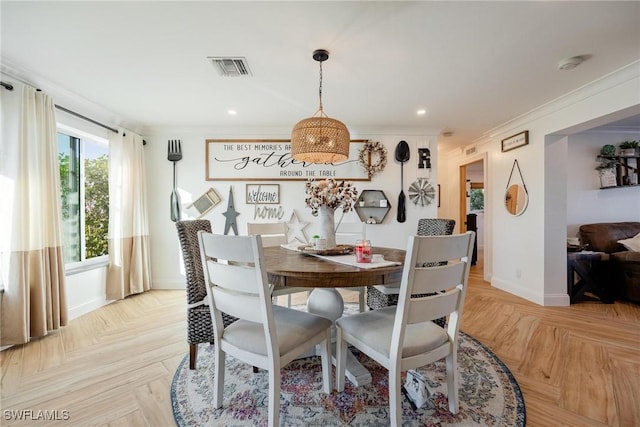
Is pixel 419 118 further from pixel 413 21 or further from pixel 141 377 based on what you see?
pixel 141 377

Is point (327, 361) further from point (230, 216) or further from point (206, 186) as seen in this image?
point (206, 186)

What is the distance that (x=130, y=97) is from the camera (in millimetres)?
2730

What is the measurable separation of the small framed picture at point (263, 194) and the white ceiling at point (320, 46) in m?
1.11

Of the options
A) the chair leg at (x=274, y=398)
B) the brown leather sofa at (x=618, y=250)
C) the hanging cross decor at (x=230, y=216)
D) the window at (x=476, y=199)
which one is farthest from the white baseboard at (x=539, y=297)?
the window at (x=476, y=199)

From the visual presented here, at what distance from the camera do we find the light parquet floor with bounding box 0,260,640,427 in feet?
4.72

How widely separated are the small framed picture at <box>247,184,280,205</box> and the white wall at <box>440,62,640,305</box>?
3.28m

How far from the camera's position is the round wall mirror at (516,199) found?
3.34 m

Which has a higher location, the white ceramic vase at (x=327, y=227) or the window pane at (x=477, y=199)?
the window pane at (x=477, y=199)

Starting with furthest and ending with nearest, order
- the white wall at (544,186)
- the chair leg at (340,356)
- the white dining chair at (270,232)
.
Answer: the white dining chair at (270,232) → the white wall at (544,186) → the chair leg at (340,356)

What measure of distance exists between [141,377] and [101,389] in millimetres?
207

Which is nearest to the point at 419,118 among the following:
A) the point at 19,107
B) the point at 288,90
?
the point at 288,90

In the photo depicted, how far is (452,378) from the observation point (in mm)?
1374

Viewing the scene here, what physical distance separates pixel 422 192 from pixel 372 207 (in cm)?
75

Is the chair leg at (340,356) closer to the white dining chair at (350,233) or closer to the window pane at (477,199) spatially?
the white dining chair at (350,233)
